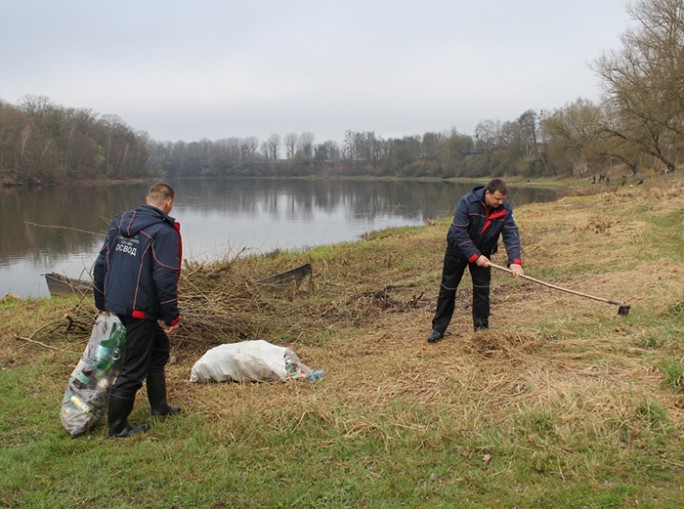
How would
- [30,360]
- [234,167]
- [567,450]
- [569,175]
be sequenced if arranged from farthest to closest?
[234,167] → [569,175] → [30,360] → [567,450]

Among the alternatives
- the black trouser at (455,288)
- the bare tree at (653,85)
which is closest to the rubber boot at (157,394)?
the black trouser at (455,288)

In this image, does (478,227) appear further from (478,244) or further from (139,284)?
(139,284)

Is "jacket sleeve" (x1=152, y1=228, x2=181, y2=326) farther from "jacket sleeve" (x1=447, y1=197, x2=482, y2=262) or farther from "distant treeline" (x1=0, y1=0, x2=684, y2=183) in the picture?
"distant treeline" (x1=0, y1=0, x2=684, y2=183)

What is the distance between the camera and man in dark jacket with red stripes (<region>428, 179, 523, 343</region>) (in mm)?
5352

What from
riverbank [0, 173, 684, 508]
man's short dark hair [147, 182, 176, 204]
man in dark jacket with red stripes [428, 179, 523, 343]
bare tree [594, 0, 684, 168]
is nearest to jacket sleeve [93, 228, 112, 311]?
man's short dark hair [147, 182, 176, 204]

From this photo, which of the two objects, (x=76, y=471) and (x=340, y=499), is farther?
(x=76, y=471)

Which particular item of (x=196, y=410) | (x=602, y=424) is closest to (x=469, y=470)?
(x=602, y=424)

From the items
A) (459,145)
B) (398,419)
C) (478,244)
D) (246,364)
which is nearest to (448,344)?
(478,244)

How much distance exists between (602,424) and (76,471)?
3345mm

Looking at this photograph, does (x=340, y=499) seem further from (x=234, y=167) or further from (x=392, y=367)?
(x=234, y=167)

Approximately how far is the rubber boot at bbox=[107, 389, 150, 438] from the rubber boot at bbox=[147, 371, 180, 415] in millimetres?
228

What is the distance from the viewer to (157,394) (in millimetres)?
4016

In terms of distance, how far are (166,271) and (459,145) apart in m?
87.7

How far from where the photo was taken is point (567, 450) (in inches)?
124
